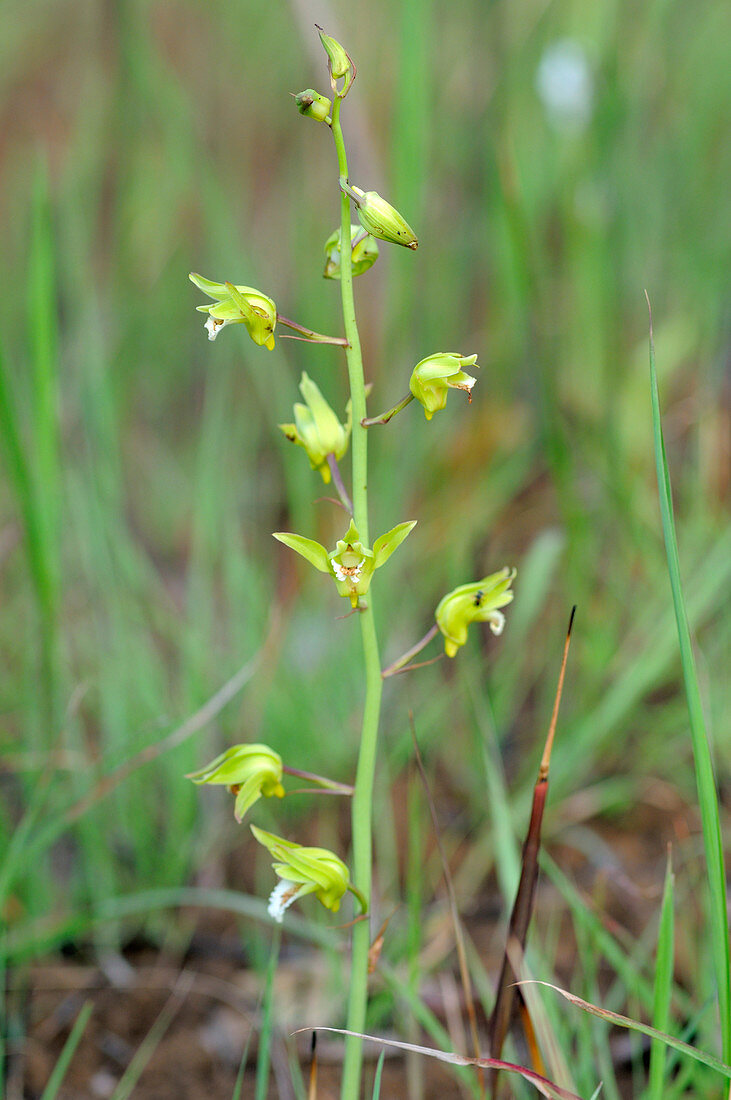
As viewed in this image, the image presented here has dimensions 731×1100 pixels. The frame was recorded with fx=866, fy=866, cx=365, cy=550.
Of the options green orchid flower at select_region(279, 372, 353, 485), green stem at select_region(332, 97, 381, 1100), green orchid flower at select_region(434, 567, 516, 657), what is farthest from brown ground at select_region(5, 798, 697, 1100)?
green orchid flower at select_region(279, 372, 353, 485)

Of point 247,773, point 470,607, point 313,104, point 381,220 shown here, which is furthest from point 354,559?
point 313,104

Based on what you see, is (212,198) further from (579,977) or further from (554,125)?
(579,977)

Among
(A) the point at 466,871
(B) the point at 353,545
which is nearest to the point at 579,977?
(A) the point at 466,871

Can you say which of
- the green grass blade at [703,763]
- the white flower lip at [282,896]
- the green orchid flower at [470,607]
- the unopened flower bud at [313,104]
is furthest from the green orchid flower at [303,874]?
the unopened flower bud at [313,104]

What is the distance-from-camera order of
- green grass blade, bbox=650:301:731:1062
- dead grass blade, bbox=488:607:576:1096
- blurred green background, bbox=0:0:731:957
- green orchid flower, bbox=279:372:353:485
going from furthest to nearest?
blurred green background, bbox=0:0:731:957
green orchid flower, bbox=279:372:353:485
dead grass blade, bbox=488:607:576:1096
green grass blade, bbox=650:301:731:1062

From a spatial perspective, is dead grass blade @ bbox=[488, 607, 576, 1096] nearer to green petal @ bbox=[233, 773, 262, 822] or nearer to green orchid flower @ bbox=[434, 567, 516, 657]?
Result: green orchid flower @ bbox=[434, 567, 516, 657]

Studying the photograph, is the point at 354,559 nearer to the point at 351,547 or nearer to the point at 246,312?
the point at 351,547
